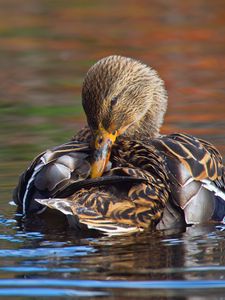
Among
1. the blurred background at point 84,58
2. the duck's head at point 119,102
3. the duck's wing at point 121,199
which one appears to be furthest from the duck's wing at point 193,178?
the blurred background at point 84,58

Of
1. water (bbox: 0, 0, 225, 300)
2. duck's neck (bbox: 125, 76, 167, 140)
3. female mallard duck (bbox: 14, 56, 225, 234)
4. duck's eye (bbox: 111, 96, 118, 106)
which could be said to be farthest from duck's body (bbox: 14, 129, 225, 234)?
duck's neck (bbox: 125, 76, 167, 140)

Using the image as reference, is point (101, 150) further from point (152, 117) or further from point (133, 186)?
point (152, 117)

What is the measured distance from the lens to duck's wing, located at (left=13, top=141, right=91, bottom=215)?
815cm

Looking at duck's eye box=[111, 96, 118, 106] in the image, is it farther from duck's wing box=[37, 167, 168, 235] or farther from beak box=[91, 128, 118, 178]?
duck's wing box=[37, 167, 168, 235]

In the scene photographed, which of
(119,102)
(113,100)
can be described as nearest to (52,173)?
(113,100)

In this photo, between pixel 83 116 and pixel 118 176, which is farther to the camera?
pixel 83 116

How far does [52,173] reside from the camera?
26.8 ft

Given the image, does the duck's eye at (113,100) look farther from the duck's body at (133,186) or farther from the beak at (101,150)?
the duck's body at (133,186)

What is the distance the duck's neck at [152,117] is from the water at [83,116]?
3.64ft

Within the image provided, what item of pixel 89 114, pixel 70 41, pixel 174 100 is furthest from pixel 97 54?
pixel 89 114

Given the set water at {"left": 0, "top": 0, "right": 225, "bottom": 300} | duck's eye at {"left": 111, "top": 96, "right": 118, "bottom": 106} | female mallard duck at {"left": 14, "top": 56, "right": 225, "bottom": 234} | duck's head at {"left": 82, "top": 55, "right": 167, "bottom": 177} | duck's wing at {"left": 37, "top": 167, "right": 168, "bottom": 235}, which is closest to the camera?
water at {"left": 0, "top": 0, "right": 225, "bottom": 300}

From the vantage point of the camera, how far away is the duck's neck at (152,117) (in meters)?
9.80

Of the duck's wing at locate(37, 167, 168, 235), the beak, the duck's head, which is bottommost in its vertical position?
the duck's wing at locate(37, 167, 168, 235)

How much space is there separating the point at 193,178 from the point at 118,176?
73cm
